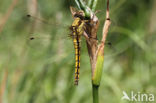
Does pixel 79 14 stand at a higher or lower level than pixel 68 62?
lower

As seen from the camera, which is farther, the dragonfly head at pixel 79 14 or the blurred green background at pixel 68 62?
the blurred green background at pixel 68 62

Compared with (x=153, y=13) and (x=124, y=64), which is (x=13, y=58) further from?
(x=153, y=13)

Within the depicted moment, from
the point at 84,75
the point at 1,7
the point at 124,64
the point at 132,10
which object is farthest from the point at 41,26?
the point at 84,75

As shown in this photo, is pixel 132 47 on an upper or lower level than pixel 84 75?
upper

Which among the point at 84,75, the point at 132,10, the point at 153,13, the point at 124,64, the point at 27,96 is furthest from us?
the point at 132,10

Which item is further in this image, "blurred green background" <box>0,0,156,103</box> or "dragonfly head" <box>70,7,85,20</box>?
"blurred green background" <box>0,0,156,103</box>

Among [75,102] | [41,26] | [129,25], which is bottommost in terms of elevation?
[75,102]

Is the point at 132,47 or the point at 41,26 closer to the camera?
the point at 132,47

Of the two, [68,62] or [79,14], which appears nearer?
[79,14]
